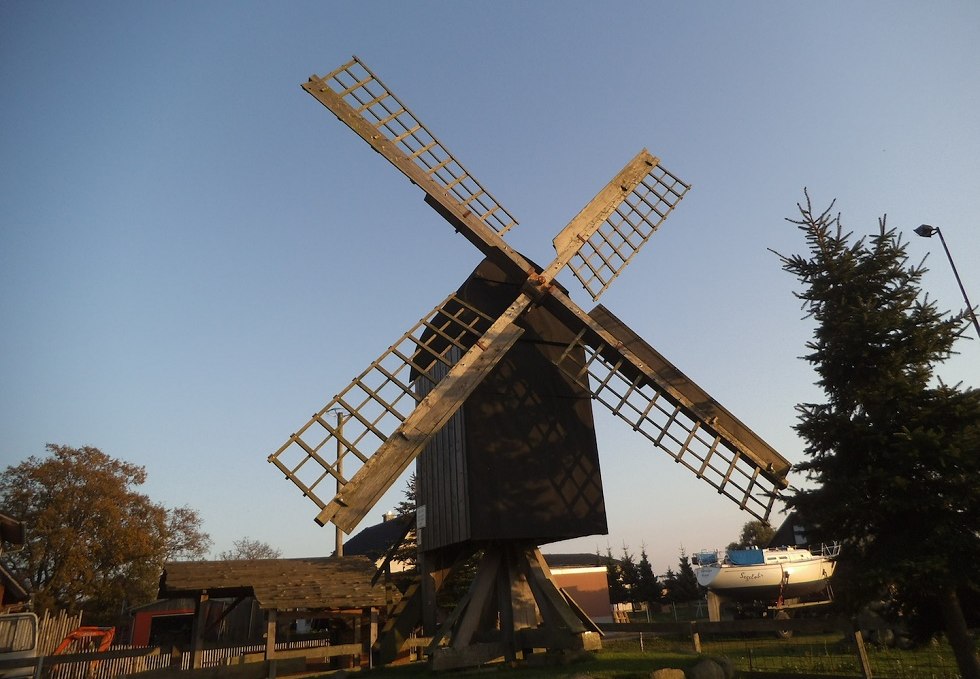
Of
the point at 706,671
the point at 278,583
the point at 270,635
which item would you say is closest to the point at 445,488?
the point at 270,635

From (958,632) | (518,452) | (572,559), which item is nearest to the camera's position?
(958,632)

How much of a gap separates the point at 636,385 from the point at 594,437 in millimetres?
2153

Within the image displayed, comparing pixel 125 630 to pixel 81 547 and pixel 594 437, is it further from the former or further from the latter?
pixel 594 437

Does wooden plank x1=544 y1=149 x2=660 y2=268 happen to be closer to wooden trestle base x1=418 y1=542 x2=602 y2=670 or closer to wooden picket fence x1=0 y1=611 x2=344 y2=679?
wooden trestle base x1=418 y1=542 x2=602 y2=670

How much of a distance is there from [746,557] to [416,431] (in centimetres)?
1765

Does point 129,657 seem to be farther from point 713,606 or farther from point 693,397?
point 713,606

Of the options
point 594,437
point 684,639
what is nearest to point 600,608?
point 684,639

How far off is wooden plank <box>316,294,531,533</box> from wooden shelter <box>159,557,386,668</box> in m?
7.61

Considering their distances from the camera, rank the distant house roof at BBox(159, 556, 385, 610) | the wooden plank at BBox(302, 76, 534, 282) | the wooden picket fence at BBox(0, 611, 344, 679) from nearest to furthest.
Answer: the wooden plank at BBox(302, 76, 534, 282) → the wooden picket fence at BBox(0, 611, 344, 679) → the distant house roof at BBox(159, 556, 385, 610)

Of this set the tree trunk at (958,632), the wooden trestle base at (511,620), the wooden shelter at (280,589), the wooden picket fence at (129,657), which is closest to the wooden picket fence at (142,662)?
the wooden picket fence at (129,657)

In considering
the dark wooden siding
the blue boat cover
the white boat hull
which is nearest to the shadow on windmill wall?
the dark wooden siding

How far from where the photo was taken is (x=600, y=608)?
3325cm

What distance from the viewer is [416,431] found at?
30.2 ft

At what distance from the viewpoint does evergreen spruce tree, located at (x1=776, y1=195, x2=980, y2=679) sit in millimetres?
7863
